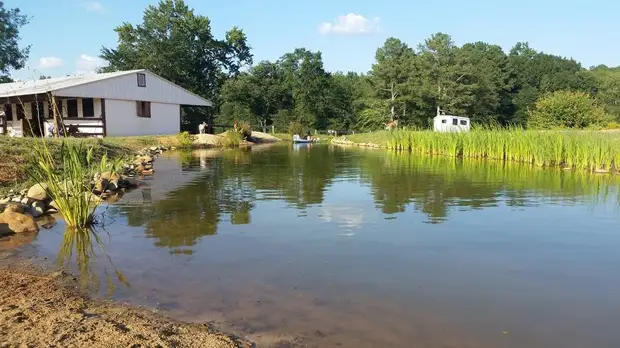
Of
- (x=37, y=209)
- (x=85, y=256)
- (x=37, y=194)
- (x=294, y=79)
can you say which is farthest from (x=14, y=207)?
(x=294, y=79)

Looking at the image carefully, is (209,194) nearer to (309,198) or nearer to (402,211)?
(309,198)

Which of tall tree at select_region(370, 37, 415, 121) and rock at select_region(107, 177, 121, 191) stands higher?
tall tree at select_region(370, 37, 415, 121)

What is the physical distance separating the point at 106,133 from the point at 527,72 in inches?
2125

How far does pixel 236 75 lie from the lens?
53375 mm

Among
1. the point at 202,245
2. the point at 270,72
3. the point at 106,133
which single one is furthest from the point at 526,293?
the point at 270,72

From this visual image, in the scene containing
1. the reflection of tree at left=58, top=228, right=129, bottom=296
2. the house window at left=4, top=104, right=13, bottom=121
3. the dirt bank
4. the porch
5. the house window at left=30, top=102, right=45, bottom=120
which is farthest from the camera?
the house window at left=4, top=104, right=13, bottom=121

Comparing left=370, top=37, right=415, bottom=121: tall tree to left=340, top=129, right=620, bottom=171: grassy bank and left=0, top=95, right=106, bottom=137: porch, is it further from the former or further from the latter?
left=0, top=95, right=106, bottom=137: porch

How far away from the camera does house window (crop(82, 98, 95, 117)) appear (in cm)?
3005

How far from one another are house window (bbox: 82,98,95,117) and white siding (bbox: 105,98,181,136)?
1.37 m

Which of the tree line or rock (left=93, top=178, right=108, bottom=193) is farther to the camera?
the tree line

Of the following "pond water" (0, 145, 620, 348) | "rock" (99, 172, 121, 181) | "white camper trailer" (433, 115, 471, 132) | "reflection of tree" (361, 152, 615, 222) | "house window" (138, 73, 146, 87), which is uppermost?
"house window" (138, 73, 146, 87)

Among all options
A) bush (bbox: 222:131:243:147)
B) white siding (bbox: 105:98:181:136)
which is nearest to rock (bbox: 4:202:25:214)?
white siding (bbox: 105:98:181:136)

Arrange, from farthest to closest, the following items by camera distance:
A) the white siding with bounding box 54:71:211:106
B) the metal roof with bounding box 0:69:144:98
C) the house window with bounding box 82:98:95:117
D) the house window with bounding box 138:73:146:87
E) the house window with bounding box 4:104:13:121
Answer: the house window with bounding box 138:73:146:87, the house window with bounding box 4:104:13:121, the house window with bounding box 82:98:95:117, the white siding with bounding box 54:71:211:106, the metal roof with bounding box 0:69:144:98

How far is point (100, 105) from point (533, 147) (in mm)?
24413
